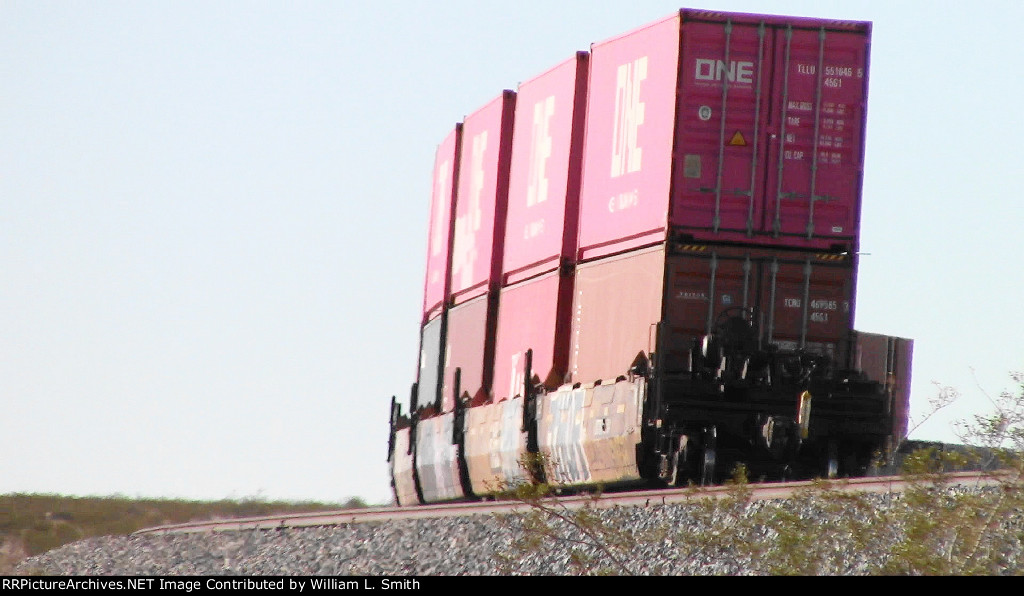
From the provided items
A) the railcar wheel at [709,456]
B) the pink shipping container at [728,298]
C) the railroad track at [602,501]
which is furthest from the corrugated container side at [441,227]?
the railcar wheel at [709,456]

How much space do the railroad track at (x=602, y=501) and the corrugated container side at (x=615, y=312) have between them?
1.69 m

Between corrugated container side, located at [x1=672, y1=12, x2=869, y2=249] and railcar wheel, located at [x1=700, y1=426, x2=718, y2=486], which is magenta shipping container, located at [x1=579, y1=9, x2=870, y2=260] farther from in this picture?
railcar wheel, located at [x1=700, y1=426, x2=718, y2=486]

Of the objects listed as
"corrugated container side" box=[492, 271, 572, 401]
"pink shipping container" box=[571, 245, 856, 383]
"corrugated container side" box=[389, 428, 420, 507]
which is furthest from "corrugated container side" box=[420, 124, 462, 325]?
"pink shipping container" box=[571, 245, 856, 383]

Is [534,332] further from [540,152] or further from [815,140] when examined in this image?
[815,140]

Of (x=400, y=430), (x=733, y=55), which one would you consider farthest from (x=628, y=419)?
(x=400, y=430)

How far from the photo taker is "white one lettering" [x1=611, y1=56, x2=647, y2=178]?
16375 millimetres

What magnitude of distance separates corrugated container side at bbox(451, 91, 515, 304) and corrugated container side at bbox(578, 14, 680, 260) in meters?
3.33

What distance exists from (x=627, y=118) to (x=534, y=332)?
2935 millimetres

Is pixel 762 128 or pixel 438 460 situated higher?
pixel 762 128

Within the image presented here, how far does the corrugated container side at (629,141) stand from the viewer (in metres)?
15.7

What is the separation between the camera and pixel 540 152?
19.2 m

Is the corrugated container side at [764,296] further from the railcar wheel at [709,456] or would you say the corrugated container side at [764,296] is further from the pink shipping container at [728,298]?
the railcar wheel at [709,456]

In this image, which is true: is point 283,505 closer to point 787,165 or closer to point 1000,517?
point 787,165

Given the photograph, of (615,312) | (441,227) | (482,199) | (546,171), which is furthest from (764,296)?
(441,227)
